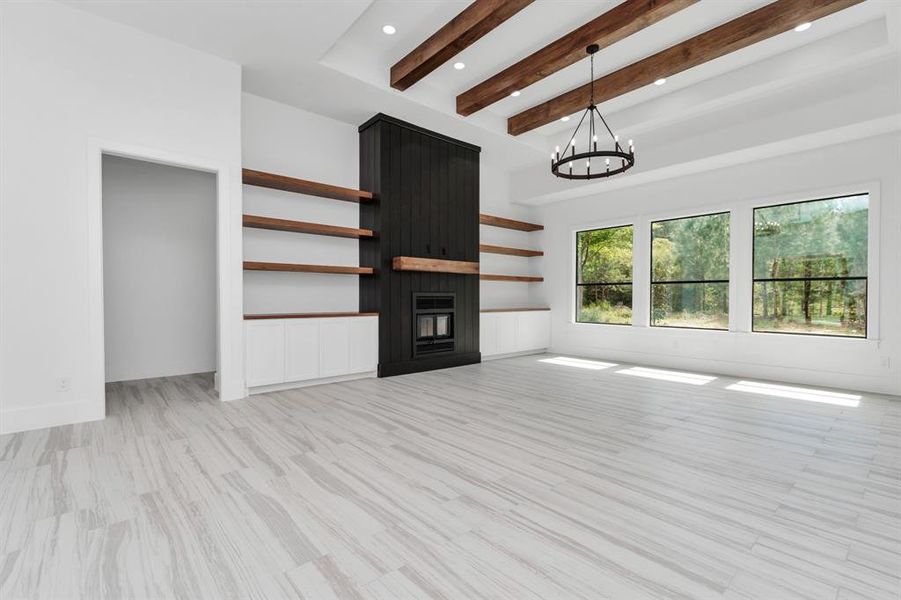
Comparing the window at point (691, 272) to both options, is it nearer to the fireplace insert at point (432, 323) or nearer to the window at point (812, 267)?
the window at point (812, 267)

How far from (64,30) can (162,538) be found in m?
4.05

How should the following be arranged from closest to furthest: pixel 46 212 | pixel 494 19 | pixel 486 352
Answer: pixel 46 212
pixel 494 19
pixel 486 352

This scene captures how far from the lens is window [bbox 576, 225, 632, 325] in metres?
6.79

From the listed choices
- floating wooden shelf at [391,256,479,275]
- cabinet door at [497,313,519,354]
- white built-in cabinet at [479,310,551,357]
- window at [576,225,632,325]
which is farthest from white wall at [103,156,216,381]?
window at [576,225,632,325]

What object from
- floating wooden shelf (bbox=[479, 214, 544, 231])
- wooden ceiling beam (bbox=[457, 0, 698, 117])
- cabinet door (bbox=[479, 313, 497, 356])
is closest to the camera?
wooden ceiling beam (bbox=[457, 0, 698, 117])

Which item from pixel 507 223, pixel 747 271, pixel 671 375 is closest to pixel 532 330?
pixel 507 223

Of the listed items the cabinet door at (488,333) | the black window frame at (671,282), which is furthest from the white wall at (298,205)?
A: the black window frame at (671,282)

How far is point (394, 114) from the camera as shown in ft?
17.2

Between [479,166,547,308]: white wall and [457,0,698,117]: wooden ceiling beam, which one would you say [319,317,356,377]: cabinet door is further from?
[457,0,698,117]: wooden ceiling beam

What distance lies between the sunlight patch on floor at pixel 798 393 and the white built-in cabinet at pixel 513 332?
314 cm

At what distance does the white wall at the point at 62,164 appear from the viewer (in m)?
3.11

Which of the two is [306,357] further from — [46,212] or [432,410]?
[46,212]

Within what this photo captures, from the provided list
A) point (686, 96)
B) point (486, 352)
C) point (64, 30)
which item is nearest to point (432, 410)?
point (486, 352)

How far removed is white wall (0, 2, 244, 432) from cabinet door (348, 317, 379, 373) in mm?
2324
